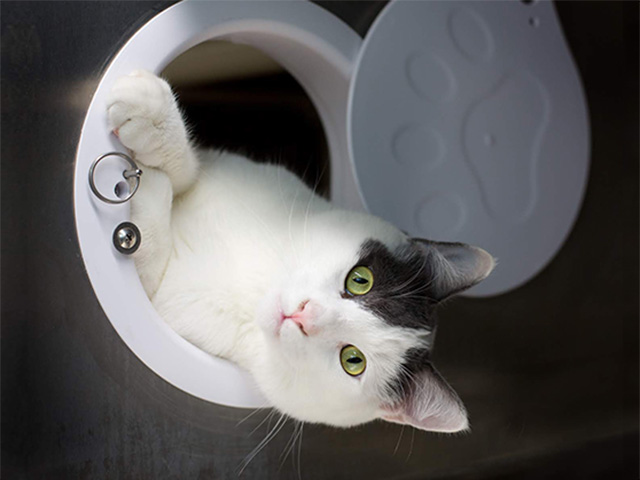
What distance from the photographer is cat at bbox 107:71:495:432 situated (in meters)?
1.11

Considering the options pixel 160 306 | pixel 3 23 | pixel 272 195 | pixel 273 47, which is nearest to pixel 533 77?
pixel 273 47

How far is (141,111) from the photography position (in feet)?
3.45

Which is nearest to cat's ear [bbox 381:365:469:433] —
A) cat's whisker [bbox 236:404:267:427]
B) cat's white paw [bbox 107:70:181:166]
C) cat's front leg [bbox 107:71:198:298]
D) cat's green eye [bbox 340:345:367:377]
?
cat's green eye [bbox 340:345:367:377]

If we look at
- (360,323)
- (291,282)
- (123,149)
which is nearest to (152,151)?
(123,149)

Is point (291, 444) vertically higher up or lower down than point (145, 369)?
lower down

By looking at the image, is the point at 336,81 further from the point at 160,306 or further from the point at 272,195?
the point at 160,306

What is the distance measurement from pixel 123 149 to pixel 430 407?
697 millimetres

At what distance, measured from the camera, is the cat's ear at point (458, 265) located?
1.25 meters

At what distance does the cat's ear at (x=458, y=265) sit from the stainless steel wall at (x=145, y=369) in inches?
13.3

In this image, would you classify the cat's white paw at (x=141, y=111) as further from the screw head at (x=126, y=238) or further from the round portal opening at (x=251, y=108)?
the round portal opening at (x=251, y=108)

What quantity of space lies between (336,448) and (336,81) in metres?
0.83

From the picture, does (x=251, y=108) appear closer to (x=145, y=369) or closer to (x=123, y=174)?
(x=123, y=174)

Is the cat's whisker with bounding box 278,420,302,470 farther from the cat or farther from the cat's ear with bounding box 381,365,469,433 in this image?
the cat's ear with bounding box 381,365,469,433

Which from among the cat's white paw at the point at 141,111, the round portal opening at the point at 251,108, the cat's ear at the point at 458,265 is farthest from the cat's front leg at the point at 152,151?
the cat's ear at the point at 458,265
